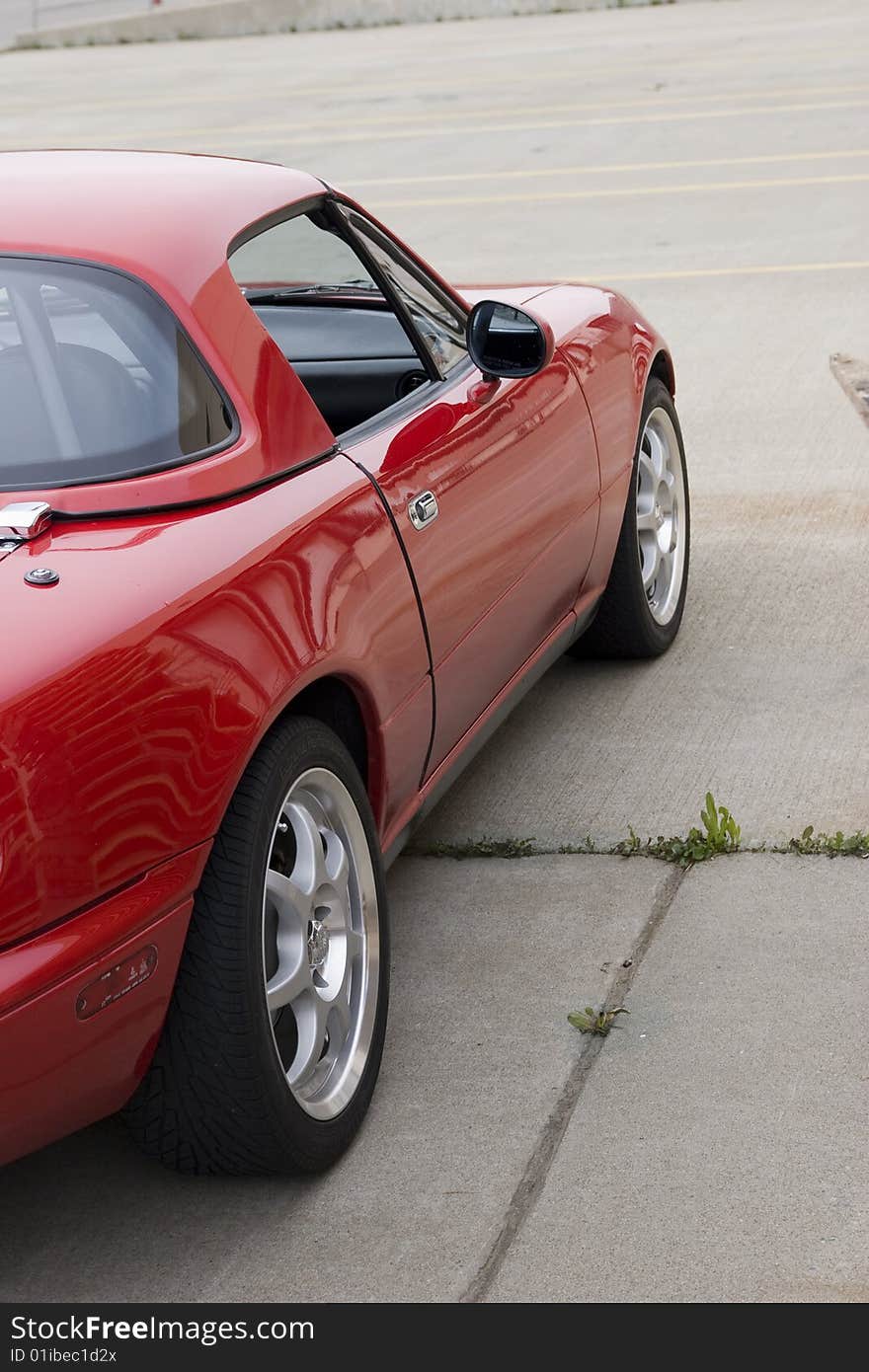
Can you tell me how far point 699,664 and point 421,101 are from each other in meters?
14.7

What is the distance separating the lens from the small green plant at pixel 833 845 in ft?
12.7

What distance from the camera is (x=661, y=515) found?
516cm

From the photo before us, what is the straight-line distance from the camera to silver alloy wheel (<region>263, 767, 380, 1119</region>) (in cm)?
281

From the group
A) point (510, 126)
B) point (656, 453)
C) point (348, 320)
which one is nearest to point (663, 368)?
point (656, 453)

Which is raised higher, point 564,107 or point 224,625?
point 224,625

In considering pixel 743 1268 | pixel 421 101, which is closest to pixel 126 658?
pixel 743 1268

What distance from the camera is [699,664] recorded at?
16.5 ft

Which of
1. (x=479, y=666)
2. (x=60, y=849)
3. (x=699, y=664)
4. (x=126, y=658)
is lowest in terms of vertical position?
(x=699, y=664)

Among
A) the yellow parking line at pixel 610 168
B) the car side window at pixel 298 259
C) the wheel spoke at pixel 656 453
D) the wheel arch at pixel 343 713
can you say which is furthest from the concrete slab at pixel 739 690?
the yellow parking line at pixel 610 168

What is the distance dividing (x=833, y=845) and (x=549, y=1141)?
122 centimetres

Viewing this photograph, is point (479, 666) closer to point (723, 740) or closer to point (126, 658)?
point (723, 740)

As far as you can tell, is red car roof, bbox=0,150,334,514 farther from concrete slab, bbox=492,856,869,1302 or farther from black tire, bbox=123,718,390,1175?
concrete slab, bbox=492,856,869,1302

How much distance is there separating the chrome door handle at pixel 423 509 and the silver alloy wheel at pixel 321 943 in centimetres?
61

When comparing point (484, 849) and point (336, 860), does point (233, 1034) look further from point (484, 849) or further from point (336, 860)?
point (484, 849)
